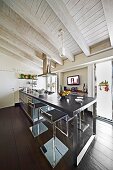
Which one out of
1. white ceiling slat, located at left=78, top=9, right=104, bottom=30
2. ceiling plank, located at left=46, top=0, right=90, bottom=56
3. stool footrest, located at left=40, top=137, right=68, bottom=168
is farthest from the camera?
white ceiling slat, located at left=78, top=9, right=104, bottom=30

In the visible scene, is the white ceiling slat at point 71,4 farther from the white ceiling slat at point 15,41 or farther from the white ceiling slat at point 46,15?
the white ceiling slat at point 15,41

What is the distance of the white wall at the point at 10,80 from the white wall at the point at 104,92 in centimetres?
449

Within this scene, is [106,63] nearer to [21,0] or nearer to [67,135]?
[67,135]

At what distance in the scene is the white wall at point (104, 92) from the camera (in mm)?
3428

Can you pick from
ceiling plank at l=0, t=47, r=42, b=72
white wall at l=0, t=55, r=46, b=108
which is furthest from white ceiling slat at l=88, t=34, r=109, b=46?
white wall at l=0, t=55, r=46, b=108

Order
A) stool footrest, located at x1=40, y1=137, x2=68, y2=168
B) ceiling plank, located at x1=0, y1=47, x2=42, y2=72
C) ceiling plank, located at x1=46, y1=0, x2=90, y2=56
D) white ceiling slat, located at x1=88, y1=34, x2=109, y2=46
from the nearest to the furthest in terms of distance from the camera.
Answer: stool footrest, located at x1=40, y1=137, x2=68, y2=168, ceiling plank, located at x1=46, y1=0, x2=90, y2=56, white ceiling slat, located at x1=88, y1=34, x2=109, y2=46, ceiling plank, located at x1=0, y1=47, x2=42, y2=72

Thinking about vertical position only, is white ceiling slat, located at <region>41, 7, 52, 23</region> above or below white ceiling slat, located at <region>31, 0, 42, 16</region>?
below

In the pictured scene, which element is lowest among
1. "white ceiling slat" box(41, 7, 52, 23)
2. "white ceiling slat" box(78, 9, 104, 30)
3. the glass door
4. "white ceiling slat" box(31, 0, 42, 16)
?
the glass door

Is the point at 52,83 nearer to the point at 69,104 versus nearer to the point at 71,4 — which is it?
the point at 69,104

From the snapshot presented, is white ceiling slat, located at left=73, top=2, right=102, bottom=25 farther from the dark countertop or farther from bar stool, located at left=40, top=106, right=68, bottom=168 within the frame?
bar stool, located at left=40, top=106, right=68, bottom=168

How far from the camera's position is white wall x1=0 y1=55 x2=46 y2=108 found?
5284mm

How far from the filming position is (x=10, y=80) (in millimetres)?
5539

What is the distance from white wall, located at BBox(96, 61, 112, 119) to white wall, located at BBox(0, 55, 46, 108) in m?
4.49

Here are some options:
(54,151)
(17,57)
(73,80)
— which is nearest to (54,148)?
(54,151)
